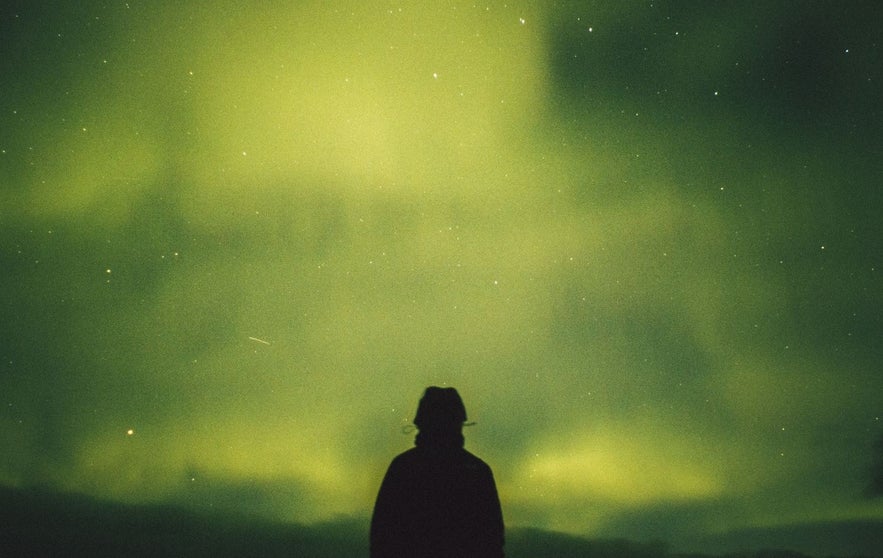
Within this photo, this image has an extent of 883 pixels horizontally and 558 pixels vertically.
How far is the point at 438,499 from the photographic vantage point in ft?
10.1

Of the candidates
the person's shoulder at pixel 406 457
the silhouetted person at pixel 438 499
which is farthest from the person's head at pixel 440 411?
the person's shoulder at pixel 406 457

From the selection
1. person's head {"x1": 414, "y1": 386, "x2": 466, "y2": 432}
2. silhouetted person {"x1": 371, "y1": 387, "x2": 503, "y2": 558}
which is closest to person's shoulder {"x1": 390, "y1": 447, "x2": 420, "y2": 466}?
silhouetted person {"x1": 371, "y1": 387, "x2": 503, "y2": 558}

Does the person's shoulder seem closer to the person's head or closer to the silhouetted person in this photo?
the silhouetted person

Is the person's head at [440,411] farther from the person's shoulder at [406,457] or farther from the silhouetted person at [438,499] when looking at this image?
the person's shoulder at [406,457]

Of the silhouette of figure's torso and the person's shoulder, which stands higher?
the person's shoulder

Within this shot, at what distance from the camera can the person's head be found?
3.15 meters

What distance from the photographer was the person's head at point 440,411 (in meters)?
3.15

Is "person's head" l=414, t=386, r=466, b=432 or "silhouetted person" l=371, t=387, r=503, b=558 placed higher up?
"person's head" l=414, t=386, r=466, b=432

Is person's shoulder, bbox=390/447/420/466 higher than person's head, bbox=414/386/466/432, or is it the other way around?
person's head, bbox=414/386/466/432

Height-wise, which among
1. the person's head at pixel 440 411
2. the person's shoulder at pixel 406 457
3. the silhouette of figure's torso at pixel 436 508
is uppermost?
the person's head at pixel 440 411

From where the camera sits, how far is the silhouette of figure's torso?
3.05 meters

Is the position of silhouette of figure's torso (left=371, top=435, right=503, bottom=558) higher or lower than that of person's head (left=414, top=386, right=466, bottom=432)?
lower

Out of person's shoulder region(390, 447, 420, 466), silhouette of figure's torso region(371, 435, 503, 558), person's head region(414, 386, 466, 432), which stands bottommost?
silhouette of figure's torso region(371, 435, 503, 558)

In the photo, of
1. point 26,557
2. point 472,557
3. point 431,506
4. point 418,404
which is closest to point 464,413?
point 418,404
